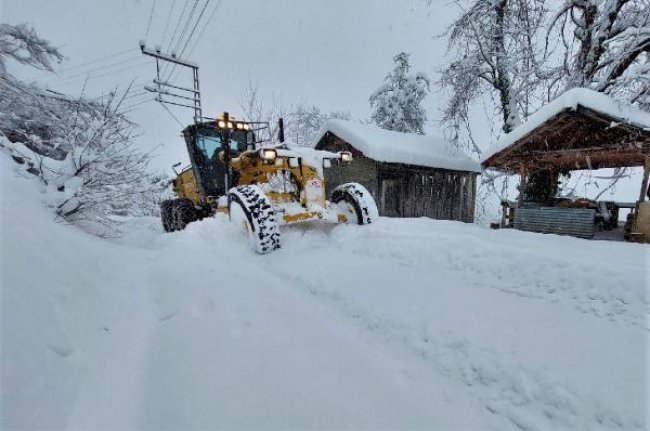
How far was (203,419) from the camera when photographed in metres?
1.61

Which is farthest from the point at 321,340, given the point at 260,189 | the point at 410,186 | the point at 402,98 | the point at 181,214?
the point at 402,98

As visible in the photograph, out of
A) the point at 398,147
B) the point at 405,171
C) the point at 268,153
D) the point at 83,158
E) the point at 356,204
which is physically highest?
the point at 398,147

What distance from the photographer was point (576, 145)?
930 centimetres

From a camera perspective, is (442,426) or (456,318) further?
(456,318)

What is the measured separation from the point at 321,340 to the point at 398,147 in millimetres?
12411

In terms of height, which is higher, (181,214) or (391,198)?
(391,198)

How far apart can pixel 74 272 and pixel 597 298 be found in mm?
4640

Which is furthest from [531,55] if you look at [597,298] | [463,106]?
[597,298]

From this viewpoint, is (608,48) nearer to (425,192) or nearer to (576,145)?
(576,145)

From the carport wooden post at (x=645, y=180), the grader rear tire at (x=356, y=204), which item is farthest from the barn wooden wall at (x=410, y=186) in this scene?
the carport wooden post at (x=645, y=180)

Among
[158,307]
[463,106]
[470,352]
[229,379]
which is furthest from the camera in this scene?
[463,106]

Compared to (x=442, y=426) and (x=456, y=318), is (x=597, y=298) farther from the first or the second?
(x=442, y=426)

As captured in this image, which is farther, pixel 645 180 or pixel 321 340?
pixel 645 180

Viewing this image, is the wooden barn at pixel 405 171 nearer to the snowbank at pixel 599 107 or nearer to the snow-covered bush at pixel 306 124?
the snowbank at pixel 599 107
